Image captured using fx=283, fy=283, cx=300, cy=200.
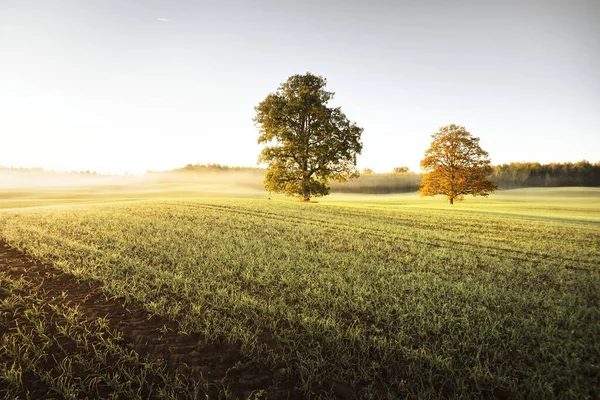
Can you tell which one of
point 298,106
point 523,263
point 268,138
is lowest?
point 523,263

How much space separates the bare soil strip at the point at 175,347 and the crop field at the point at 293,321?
0.03 meters

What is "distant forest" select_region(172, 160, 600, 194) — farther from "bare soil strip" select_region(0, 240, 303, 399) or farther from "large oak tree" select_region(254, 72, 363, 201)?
"bare soil strip" select_region(0, 240, 303, 399)

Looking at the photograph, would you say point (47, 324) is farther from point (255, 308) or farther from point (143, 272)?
point (255, 308)

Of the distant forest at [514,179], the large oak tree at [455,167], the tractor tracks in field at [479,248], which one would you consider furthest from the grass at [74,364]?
the distant forest at [514,179]

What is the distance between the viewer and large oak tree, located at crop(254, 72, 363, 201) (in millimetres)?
31042

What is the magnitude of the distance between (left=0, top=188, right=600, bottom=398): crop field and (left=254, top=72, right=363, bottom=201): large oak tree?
21390mm

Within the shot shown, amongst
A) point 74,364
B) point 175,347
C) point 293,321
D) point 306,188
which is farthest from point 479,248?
point 306,188

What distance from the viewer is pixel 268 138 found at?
3194 centimetres

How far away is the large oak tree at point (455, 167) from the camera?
35281mm

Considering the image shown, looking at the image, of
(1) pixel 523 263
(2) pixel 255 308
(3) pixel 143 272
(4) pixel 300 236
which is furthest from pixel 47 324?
(1) pixel 523 263

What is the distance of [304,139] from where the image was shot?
30906 millimetres

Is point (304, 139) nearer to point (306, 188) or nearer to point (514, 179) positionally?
point (306, 188)

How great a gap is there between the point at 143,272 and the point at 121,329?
2.89 meters

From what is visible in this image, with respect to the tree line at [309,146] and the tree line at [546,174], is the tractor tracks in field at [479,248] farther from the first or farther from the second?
the tree line at [546,174]
